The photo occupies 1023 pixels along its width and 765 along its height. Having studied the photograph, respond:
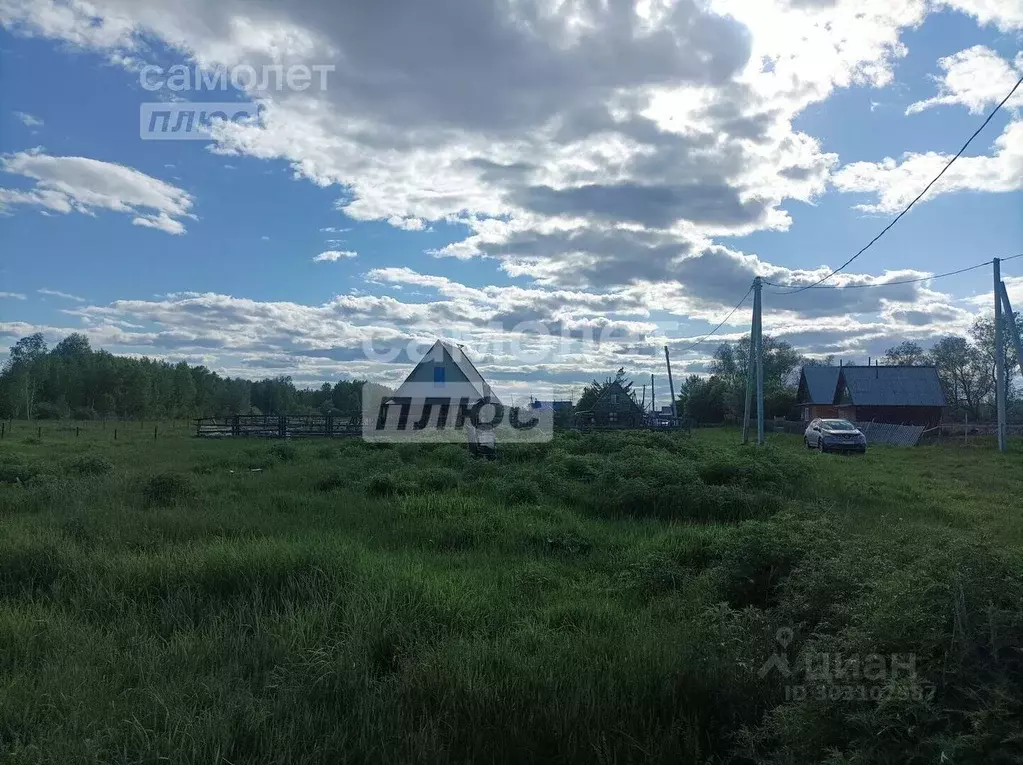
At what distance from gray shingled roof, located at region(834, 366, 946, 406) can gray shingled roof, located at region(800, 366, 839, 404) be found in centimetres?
430

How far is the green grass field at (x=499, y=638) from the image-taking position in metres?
3.38

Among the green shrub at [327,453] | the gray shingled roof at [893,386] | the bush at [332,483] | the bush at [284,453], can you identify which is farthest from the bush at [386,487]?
the gray shingled roof at [893,386]

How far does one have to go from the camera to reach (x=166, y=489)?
467 inches

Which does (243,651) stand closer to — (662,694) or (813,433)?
(662,694)

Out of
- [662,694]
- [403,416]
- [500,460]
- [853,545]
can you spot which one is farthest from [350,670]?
[403,416]

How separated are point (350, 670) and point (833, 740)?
3.00 meters

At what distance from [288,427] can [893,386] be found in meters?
40.8

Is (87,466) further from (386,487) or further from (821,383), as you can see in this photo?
(821,383)

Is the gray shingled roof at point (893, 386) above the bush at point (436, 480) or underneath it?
above

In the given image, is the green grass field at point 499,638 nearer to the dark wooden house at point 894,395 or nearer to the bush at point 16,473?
the bush at point 16,473

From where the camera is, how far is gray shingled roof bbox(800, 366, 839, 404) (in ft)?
173

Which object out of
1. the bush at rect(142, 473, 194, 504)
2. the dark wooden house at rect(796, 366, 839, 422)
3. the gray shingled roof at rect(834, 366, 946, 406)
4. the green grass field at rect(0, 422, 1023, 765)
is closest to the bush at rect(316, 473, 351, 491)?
the bush at rect(142, 473, 194, 504)

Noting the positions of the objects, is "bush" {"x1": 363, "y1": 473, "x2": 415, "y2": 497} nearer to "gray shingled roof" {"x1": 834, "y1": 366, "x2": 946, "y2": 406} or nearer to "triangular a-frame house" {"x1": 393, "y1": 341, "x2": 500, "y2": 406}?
"triangular a-frame house" {"x1": 393, "y1": 341, "x2": 500, "y2": 406}

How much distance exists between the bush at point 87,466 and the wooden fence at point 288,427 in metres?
15.7
